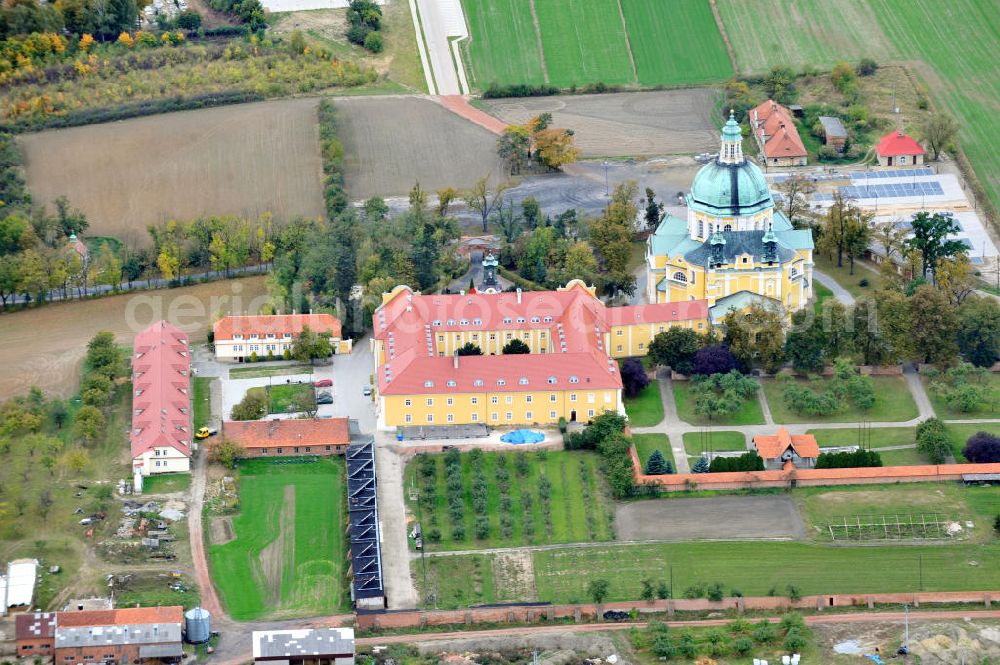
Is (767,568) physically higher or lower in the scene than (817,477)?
lower

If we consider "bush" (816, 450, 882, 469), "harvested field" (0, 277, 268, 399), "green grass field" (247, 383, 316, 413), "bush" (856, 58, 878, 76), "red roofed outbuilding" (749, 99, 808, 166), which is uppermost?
"bush" (856, 58, 878, 76)

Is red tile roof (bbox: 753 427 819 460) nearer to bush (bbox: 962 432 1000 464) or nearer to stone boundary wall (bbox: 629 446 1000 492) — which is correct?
stone boundary wall (bbox: 629 446 1000 492)

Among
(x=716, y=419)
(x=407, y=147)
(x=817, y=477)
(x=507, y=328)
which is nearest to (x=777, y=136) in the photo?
(x=407, y=147)

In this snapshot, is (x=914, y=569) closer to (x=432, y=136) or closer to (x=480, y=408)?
(x=480, y=408)

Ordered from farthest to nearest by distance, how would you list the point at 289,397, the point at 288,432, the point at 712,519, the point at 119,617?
the point at 289,397 < the point at 288,432 < the point at 712,519 < the point at 119,617

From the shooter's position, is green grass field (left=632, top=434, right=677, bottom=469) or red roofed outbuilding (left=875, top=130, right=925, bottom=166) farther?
red roofed outbuilding (left=875, top=130, right=925, bottom=166)

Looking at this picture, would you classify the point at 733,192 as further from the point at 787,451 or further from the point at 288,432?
the point at 288,432

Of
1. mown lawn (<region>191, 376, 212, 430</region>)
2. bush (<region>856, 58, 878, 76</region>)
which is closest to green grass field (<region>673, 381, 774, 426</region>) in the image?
mown lawn (<region>191, 376, 212, 430</region>)

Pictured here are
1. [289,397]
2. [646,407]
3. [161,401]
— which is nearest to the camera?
[161,401]
